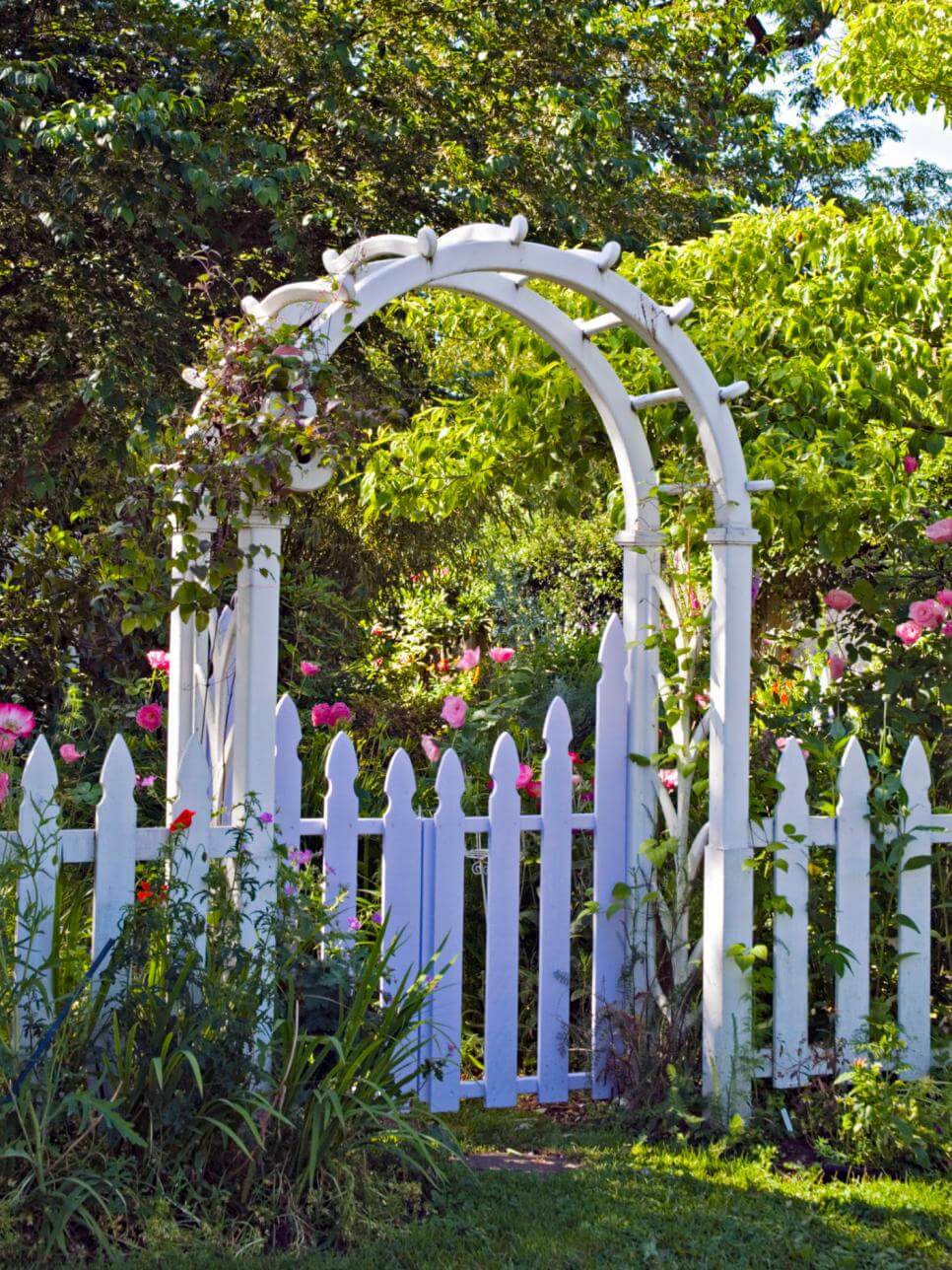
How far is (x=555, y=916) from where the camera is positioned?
379 centimetres

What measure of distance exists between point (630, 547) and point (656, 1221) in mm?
1932

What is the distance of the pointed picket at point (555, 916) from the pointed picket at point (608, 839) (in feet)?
0.33

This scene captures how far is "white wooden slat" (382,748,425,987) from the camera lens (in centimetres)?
352

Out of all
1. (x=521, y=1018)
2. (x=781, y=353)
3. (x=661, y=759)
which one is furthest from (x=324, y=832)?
(x=781, y=353)

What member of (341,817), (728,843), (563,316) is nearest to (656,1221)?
(728,843)

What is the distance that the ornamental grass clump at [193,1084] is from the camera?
2666 mm

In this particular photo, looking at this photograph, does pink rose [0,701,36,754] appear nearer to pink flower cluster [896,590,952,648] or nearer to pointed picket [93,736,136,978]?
pointed picket [93,736,136,978]

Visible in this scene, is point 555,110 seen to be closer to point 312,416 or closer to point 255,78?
point 255,78

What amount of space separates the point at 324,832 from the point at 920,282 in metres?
2.80

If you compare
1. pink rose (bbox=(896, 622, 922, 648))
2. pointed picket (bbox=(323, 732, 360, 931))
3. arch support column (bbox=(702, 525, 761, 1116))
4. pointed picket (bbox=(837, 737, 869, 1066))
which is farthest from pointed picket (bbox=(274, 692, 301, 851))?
pink rose (bbox=(896, 622, 922, 648))

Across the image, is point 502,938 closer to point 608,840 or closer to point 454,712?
point 608,840

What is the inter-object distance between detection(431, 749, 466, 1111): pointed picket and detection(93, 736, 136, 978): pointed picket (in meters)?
0.92

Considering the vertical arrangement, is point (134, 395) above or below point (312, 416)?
above

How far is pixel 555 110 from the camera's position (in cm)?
Result: 711
